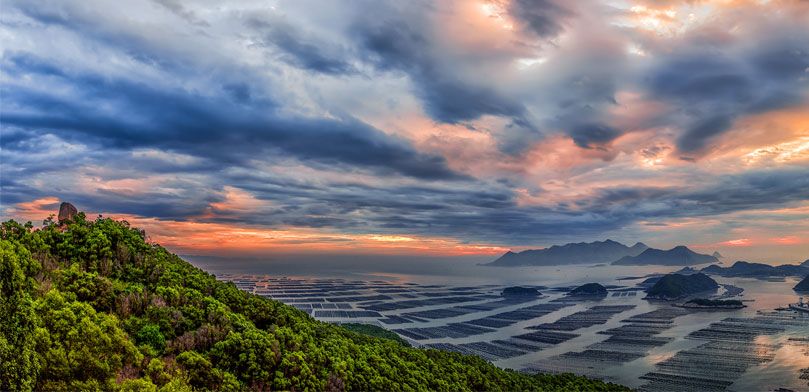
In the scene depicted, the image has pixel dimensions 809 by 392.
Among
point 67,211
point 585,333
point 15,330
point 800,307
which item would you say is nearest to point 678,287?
point 800,307

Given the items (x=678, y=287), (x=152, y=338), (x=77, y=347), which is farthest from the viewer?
(x=678, y=287)

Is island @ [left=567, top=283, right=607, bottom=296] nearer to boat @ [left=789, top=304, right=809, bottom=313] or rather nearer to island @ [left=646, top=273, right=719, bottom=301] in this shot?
island @ [left=646, top=273, right=719, bottom=301]

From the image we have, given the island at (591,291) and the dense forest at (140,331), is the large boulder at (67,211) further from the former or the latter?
the island at (591,291)

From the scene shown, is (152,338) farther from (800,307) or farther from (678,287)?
(678,287)

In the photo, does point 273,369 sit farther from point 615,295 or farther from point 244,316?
point 615,295

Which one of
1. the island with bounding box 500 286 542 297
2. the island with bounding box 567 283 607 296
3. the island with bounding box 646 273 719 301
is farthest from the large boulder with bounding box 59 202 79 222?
the island with bounding box 567 283 607 296

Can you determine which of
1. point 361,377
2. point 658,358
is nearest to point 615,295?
point 658,358
